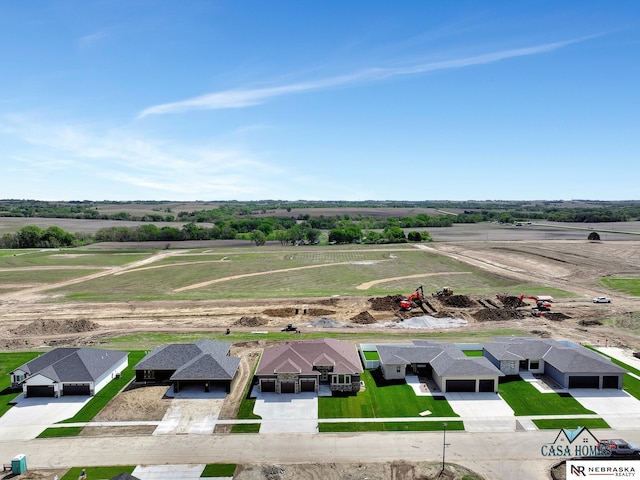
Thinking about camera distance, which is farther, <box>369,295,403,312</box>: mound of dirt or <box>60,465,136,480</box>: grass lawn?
<box>369,295,403,312</box>: mound of dirt

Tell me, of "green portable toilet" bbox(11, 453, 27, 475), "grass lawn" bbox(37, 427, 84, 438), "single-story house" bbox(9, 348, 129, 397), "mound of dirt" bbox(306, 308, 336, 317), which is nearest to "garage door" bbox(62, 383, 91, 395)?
"single-story house" bbox(9, 348, 129, 397)

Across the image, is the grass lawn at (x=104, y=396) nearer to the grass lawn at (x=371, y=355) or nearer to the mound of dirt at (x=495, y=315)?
the grass lawn at (x=371, y=355)

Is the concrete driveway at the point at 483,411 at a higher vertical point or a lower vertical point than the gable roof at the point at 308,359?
lower

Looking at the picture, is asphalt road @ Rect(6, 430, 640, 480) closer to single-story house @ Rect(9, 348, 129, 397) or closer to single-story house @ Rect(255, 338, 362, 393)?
single-story house @ Rect(255, 338, 362, 393)

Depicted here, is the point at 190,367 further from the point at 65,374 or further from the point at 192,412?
the point at 65,374

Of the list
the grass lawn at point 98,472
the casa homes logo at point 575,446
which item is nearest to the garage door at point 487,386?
the casa homes logo at point 575,446

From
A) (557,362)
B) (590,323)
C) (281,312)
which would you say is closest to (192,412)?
(281,312)
